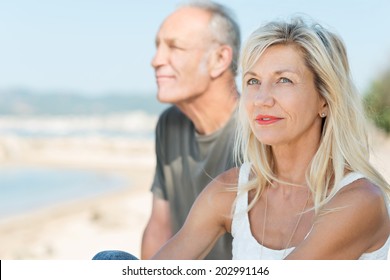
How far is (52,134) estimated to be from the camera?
20.1m

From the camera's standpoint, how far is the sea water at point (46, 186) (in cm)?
870

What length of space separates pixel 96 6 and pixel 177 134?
2985cm

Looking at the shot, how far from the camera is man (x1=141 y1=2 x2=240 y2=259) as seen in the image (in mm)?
2666

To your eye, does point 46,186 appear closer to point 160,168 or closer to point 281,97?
point 160,168

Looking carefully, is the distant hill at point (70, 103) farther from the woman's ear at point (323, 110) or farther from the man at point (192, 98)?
the woman's ear at point (323, 110)

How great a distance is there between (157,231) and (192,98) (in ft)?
1.65

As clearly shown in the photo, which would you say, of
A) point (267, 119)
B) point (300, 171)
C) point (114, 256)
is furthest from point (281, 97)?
point (114, 256)

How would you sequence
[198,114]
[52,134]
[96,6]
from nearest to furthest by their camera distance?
[198,114], [52,134], [96,6]

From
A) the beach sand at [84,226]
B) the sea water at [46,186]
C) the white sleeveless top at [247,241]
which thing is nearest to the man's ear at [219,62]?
the white sleeveless top at [247,241]

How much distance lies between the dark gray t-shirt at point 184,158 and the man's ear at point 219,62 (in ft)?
0.60

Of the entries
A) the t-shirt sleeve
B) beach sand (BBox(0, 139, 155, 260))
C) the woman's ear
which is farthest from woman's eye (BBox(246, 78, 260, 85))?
beach sand (BBox(0, 139, 155, 260))

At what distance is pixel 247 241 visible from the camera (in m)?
1.78
